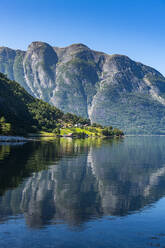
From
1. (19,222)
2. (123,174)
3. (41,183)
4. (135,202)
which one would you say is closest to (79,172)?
(123,174)

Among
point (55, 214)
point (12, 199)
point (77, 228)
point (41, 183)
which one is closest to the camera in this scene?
point (77, 228)

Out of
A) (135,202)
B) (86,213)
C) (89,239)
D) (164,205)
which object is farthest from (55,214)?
(164,205)

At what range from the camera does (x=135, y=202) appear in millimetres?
42250

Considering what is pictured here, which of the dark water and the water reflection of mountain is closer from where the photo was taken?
the dark water

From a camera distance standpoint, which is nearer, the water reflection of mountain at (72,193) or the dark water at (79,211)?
the dark water at (79,211)

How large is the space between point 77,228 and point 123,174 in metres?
39.5

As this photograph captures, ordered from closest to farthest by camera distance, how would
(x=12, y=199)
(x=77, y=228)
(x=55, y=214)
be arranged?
(x=77, y=228) → (x=55, y=214) → (x=12, y=199)

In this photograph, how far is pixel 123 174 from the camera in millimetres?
68062

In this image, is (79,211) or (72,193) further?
(72,193)

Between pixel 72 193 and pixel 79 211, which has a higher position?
pixel 72 193

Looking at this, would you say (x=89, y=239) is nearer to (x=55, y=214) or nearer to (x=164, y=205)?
(x=55, y=214)

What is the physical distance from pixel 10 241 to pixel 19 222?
4.74 m

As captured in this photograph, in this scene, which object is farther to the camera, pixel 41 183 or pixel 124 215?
pixel 41 183

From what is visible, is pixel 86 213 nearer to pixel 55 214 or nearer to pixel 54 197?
pixel 55 214
